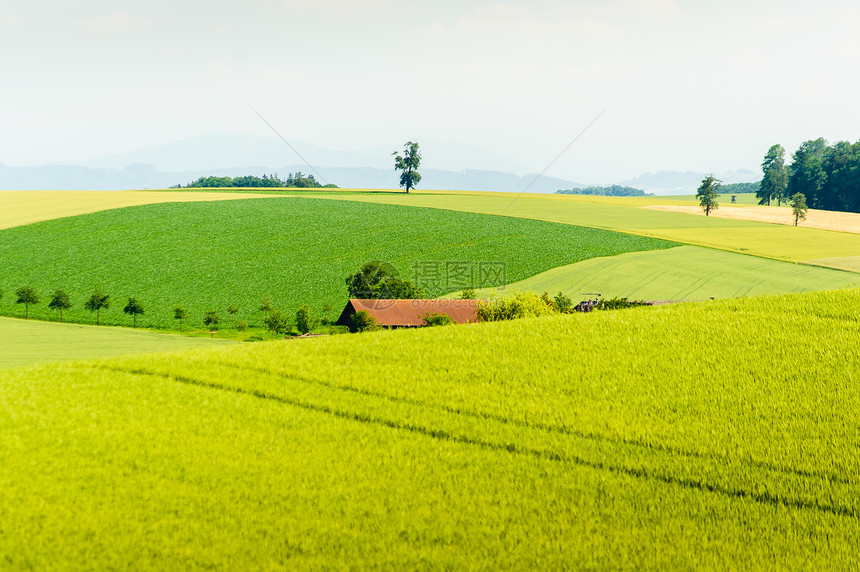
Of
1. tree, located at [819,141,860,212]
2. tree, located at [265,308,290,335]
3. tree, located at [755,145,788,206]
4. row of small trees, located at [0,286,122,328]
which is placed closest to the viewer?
tree, located at [265,308,290,335]

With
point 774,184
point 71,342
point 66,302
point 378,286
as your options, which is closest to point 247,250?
point 66,302

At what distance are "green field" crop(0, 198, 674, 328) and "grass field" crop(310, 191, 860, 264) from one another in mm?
10864

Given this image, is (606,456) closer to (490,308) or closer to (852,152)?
(490,308)

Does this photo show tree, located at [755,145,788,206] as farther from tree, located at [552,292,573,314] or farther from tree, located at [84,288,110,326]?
tree, located at [84,288,110,326]

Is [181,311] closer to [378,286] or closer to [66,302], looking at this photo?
[66,302]

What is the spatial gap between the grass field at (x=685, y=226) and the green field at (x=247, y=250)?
1086 cm

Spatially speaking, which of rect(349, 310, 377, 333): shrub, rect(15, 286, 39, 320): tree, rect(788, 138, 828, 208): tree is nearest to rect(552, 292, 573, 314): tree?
rect(349, 310, 377, 333): shrub

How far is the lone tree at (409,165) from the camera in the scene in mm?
136375

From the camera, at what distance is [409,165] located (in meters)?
139

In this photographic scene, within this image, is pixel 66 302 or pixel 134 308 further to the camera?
pixel 66 302

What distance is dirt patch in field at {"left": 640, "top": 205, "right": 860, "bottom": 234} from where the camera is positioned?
101375mm

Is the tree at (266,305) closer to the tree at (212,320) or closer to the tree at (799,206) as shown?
the tree at (212,320)

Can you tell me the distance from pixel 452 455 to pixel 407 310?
35711 mm

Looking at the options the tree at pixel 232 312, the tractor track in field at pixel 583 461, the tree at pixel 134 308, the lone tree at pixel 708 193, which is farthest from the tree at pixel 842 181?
the tree at pixel 134 308
